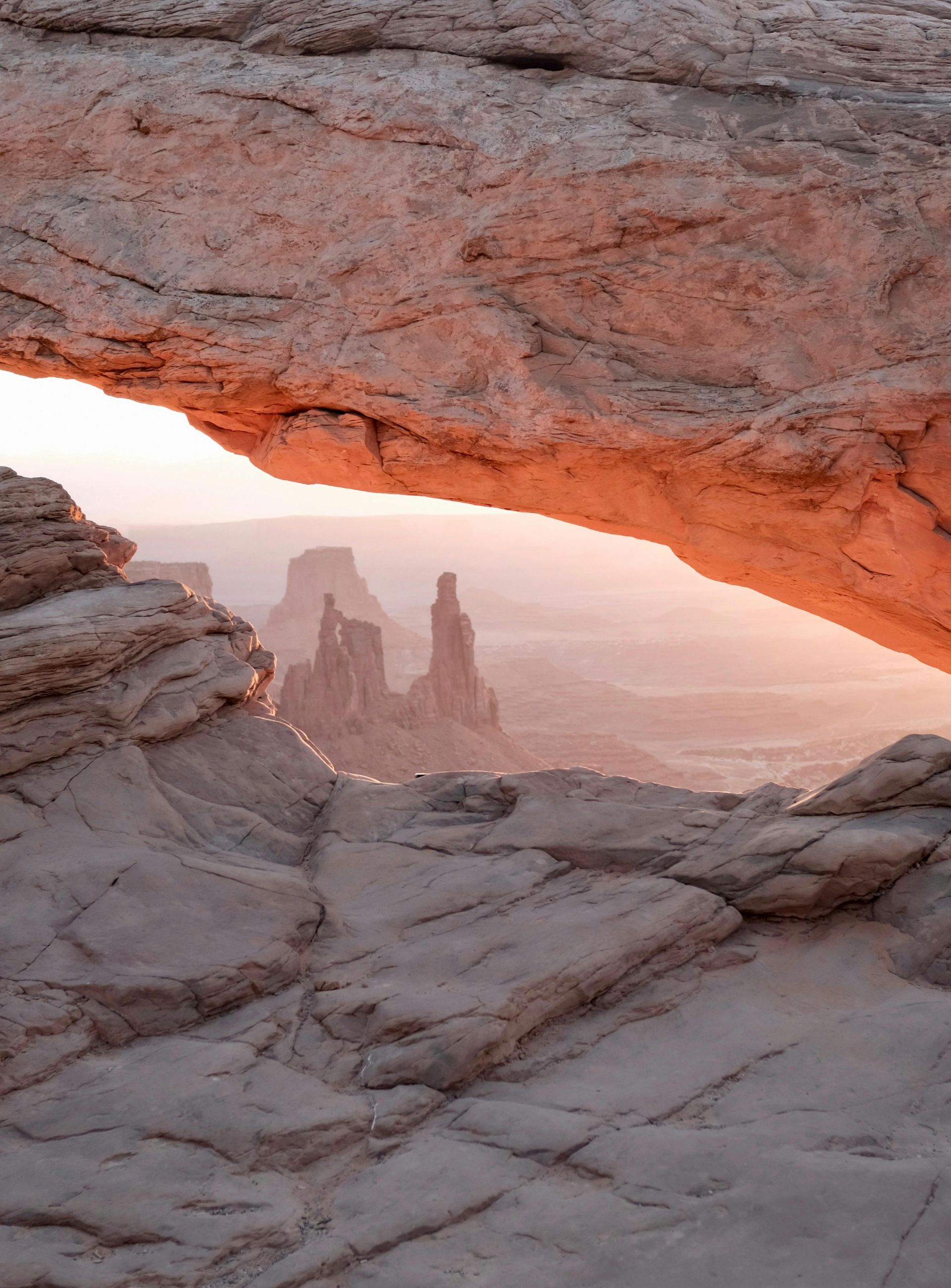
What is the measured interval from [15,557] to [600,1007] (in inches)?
290

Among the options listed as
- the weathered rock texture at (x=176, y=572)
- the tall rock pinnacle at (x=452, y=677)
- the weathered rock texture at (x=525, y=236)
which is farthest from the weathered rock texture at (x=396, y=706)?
the weathered rock texture at (x=525, y=236)

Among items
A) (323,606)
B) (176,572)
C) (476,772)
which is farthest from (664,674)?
(476,772)

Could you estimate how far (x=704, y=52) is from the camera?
11.8 metres

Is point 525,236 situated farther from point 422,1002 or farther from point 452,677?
point 452,677

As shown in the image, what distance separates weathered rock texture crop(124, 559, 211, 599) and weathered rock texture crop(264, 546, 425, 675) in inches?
998

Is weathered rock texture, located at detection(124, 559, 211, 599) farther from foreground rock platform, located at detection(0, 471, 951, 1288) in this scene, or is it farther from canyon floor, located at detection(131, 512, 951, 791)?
foreground rock platform, located at detection(0, 471, 951, 1288)

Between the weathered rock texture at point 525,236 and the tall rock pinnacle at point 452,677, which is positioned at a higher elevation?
the weathered rock texture at point 525,236

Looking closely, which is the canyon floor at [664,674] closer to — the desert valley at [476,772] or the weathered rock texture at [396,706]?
the weathered rock texture at [396,706]

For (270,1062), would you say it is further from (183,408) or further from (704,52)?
(704,52)

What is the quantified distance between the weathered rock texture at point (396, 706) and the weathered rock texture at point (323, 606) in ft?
130

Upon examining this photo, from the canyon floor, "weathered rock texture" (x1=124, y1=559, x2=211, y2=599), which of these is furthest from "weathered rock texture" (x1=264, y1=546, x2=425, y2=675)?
"weathered rock texture" (x1=124, y1=559, x2=211, y2=599)

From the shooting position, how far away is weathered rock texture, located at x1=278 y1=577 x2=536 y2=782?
52031 mm

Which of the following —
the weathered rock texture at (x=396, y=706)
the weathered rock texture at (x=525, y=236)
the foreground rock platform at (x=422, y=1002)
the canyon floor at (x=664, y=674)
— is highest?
the weathered rock texture at (x=525, y=236)

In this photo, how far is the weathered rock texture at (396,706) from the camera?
52031 mm
